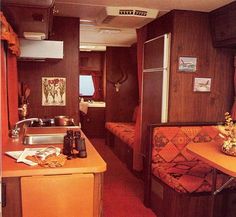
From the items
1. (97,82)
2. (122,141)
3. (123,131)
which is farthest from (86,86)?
(122,141)

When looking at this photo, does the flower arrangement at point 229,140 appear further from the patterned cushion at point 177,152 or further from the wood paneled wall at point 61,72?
the wood paneled wall at point 61,72

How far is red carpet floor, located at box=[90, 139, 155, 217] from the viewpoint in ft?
→ 9.98

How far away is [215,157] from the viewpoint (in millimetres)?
2184

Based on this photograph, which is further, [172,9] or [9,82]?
[172,9]

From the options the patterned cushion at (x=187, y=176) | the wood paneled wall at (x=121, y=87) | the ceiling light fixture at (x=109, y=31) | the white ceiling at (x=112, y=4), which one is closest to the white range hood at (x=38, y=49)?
the white ceiling at (x=112, y=4)

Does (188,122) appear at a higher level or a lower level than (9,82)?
lower

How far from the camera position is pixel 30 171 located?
1660mm

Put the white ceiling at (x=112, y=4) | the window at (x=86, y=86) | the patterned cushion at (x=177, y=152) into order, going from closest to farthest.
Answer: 1. the patterned cushion at (x=177, y=152)
2. the white ceiling at (x=112, y=4)
3. the window at (x=86, y=86)

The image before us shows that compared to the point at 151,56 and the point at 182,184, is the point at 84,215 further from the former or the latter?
the point at 151,56

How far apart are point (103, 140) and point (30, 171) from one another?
511 cm

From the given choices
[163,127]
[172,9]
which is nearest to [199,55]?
[172,9]

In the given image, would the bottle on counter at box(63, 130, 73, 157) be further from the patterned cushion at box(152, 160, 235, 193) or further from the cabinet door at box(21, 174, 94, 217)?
the patterned cushion at box(152, 160, 235, 193)

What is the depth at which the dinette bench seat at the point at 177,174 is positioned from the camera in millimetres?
2604

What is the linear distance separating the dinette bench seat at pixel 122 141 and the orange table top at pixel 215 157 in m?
2.00
